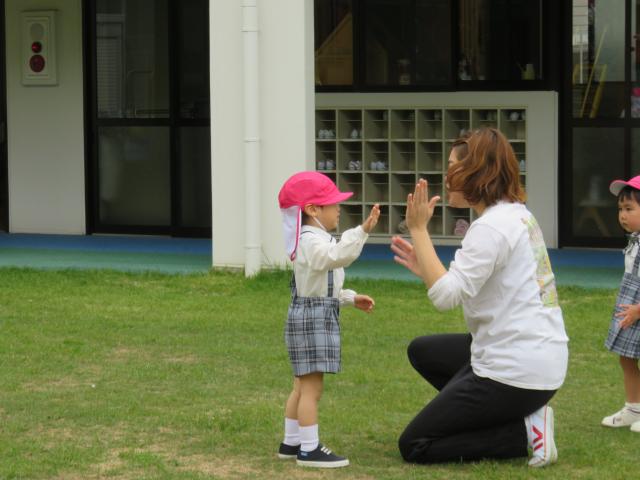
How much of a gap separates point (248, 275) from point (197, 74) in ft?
→ 12.3

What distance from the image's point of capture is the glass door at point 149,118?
14930mm

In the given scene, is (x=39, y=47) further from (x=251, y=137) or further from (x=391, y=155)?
(x=251, y=137)

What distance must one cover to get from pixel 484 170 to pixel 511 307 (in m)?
0.61

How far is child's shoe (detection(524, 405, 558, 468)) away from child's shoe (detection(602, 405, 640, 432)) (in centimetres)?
84

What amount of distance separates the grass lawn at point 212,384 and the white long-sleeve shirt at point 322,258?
775 millimetres

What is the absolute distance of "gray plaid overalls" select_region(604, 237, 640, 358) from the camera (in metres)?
6.73

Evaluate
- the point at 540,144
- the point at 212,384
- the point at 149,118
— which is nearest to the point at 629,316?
the point at 212,384

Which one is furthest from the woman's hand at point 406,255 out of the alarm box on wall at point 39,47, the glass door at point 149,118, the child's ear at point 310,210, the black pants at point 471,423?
the alarm box on wall at point 39,47

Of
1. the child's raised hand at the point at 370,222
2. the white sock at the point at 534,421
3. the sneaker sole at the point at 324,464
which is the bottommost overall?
the sneaker sole at the point at 324,464

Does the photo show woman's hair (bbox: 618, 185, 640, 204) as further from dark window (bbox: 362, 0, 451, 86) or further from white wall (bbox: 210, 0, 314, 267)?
dark window (bbox: 362, 0, 451, 86)

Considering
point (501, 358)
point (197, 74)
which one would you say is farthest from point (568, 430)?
A: point (197, 74)

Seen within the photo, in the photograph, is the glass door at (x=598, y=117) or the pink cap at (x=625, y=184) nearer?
the pink cap at (x=625, y=184)

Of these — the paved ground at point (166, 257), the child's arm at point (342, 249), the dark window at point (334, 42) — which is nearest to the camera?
the child's arm at point (342, 249)

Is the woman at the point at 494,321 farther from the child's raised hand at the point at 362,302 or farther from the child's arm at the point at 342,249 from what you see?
the child's raised hand at the point at 362,302
